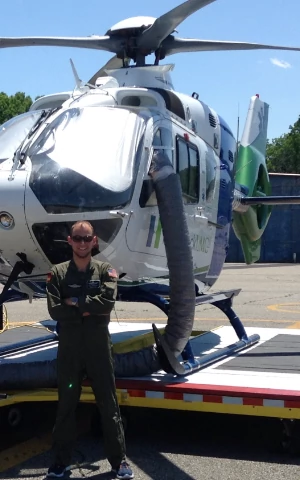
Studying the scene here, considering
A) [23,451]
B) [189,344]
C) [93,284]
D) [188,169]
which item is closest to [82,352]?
[93,284]

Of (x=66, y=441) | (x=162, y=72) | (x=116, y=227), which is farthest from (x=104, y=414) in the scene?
(x=162, y=72)

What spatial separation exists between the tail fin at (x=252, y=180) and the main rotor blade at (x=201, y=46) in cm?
200

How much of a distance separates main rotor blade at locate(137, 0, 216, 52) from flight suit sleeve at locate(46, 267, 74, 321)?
3.10 meters

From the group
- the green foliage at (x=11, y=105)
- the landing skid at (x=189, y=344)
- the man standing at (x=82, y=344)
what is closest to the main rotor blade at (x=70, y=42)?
the landing skid at (x=189, y=344)

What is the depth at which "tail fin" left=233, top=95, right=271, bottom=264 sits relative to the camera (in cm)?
961

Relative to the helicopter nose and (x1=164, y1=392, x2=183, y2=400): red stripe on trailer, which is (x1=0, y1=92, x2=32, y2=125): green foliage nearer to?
the helicopter nose

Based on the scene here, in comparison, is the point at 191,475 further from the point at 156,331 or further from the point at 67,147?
the point at 67,147

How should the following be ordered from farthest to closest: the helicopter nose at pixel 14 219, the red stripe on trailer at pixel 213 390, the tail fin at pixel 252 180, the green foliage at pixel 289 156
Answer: the green foliage at pixel 289 156
the tail fin at pixel 252 180
the helicopter nose at pixel 14 219
the red stripe on trailer at pixel 213 390

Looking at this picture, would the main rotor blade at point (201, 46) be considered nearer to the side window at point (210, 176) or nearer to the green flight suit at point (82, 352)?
the side window at point (210, 176)

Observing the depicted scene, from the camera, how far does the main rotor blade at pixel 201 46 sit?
303 inches

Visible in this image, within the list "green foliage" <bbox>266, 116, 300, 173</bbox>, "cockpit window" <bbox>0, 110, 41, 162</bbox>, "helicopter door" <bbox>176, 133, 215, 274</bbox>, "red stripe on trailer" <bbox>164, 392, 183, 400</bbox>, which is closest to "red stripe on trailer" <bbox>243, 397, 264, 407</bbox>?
"red stripe on trailer" <bbox>164, 392, 183, 400</bbox>

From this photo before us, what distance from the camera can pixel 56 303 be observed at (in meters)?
4.82

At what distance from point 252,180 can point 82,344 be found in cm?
538

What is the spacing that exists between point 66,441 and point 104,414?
0.31 meters
